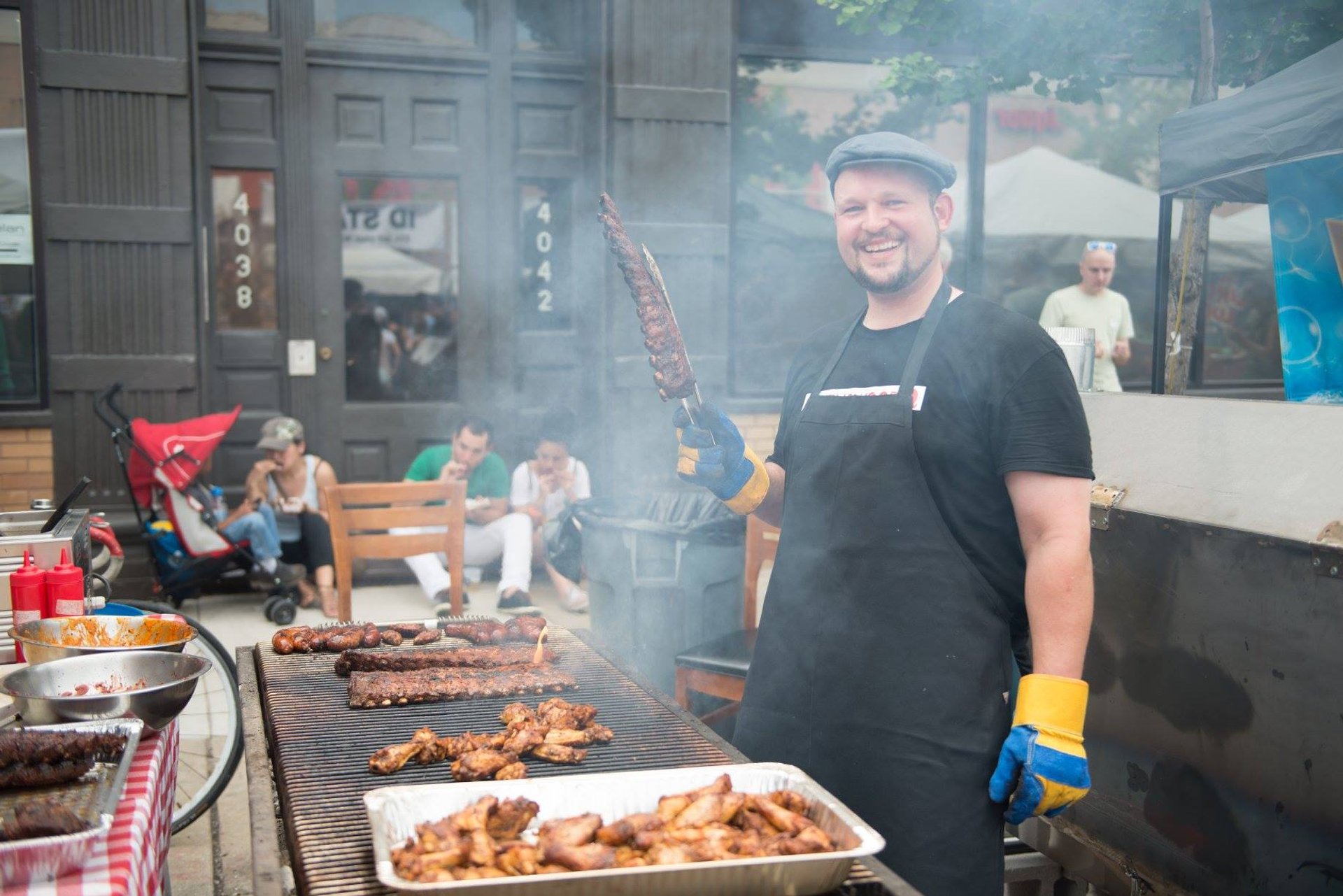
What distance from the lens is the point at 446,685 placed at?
127 inches

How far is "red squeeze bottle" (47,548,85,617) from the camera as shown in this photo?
11.0 ft

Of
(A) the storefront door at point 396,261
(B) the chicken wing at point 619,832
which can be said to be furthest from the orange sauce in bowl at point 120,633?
(A) the storefront door at point 396,261

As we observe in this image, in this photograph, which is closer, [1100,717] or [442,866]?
[442,866]

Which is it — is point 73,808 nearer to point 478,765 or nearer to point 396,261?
point 478,765

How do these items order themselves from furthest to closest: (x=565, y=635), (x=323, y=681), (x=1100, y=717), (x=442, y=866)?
1. (x=565, y=635)
2. (x=1100, y=717)
3. (x=323, y=681)
4. (x=442, y=866)

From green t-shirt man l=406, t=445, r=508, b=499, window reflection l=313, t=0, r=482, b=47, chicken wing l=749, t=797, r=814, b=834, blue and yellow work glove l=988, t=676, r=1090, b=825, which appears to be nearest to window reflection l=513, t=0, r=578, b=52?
window reflection l=313, t=0, r=482, b=47

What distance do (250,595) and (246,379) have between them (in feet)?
4.90

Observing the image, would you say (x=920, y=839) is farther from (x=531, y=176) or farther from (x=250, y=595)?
(x=531, y=176)

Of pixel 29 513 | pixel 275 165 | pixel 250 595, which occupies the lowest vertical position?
pixel 250 595

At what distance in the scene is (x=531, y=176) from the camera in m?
8.29

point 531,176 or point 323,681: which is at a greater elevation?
point 531,176

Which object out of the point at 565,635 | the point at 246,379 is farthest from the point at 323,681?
the point at 246,379

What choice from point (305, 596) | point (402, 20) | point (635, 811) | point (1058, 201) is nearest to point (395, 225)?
point (402, 20)

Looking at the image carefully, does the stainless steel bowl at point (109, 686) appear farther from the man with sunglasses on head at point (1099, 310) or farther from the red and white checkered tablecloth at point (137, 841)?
the man with sunglasses on head at point (1099, 310)
